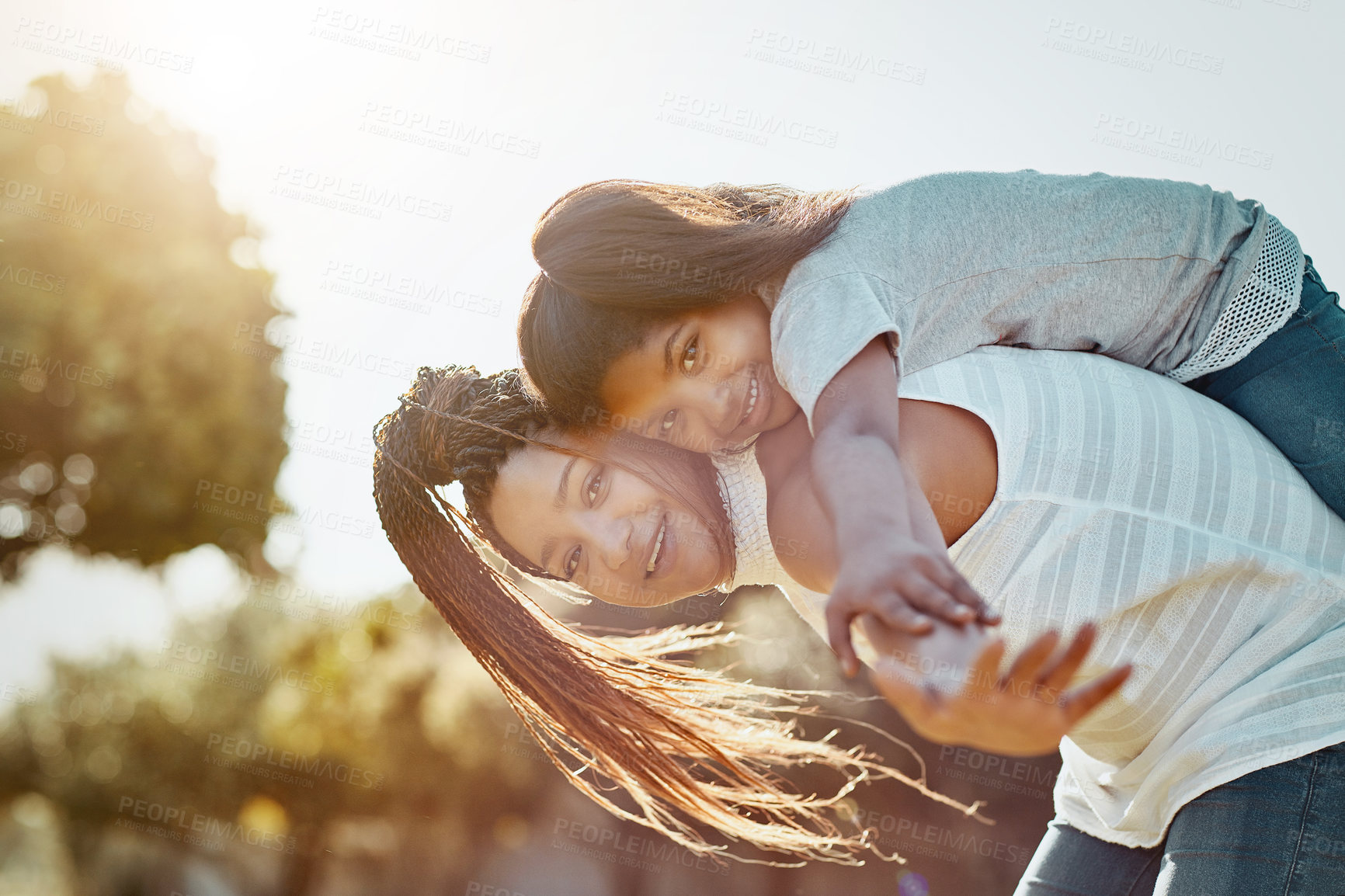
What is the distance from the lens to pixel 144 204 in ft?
24.9

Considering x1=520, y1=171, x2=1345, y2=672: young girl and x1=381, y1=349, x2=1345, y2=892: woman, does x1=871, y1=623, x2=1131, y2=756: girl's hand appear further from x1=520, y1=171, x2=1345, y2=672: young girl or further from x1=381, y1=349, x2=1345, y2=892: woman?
x1=381, y1=349, x2=1345, y2=892: woman

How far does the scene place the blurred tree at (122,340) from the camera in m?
7.21

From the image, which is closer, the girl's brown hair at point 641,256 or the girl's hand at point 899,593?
the girl's hand at point 899,593

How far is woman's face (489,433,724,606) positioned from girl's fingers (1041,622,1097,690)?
1.18 m

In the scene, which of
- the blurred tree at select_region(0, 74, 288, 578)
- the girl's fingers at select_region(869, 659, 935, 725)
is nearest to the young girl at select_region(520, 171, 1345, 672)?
the girl's fingers at select_region(869, 659, 935, 725)

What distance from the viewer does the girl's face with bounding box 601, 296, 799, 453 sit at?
1817 millimetres

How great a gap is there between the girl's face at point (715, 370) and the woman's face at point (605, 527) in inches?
10.2

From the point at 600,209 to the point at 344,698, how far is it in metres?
6.72

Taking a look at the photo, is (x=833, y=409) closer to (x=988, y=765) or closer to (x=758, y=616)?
(x=758, y=616)

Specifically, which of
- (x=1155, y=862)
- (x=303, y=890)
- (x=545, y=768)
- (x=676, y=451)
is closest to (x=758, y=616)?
(x=545, y=768)

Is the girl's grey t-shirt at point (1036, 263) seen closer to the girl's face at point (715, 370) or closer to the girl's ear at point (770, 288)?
the girl's ear at point (770, 288)

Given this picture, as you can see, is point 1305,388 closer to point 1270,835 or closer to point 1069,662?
point 1270,835

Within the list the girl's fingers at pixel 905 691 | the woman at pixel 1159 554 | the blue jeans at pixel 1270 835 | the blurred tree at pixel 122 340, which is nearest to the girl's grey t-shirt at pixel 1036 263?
the woman at pixel 1159 554

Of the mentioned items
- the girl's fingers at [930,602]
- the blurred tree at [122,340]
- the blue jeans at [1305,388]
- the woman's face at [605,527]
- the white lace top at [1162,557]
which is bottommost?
the blurred tree at [122,340]
